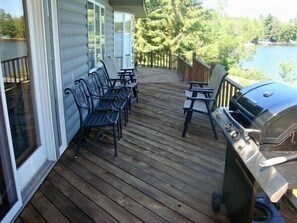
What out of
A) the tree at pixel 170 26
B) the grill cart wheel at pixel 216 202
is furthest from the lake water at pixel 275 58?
the grill cart wheel at pixel 216 202

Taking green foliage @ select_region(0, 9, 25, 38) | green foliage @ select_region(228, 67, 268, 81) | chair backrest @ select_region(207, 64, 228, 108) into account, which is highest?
green foliage @ select_region(0, 9, 25, 38)

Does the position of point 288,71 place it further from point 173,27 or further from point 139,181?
point 139,181

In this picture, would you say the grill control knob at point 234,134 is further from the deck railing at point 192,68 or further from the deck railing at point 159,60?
the deck railing at point 159,60

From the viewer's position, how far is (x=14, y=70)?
2.42m

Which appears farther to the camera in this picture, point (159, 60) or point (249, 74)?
point (249, 74)

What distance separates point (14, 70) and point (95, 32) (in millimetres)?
3408

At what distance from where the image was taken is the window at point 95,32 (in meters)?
5.18

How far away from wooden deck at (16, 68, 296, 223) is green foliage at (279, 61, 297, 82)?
24.2m

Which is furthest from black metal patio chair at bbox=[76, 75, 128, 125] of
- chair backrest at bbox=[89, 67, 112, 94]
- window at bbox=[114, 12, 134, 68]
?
window at bbox=[114, 12, 134, 68]

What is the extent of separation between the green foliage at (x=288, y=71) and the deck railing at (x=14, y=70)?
2584 cm

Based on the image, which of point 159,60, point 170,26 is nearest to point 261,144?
point 159,60

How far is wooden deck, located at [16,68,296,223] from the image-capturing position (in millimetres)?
2246

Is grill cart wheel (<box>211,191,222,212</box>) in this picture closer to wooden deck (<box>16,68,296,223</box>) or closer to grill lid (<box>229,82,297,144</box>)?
wooden deck (<box>16,68,296,223</box>)

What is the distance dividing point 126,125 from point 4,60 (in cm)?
238
